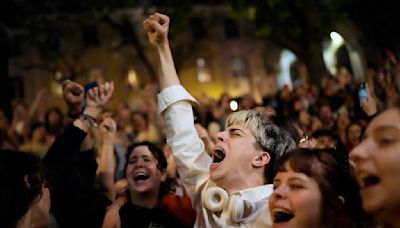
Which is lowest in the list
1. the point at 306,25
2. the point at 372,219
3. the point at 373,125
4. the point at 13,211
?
the point at 372,219

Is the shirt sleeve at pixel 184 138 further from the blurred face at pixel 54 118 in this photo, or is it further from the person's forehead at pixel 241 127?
the blurred face at pixel 54 118

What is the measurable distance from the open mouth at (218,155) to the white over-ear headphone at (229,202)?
8.9 inches

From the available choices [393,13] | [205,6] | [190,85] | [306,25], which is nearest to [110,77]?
[190,85]

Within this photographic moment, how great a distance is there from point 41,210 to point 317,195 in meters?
1.36

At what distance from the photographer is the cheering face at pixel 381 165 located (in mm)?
1692

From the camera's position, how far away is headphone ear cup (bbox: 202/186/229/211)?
284 cm

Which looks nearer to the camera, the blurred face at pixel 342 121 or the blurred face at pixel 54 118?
the blurred face at pixel 342 121

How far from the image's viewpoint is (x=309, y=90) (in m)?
9.88

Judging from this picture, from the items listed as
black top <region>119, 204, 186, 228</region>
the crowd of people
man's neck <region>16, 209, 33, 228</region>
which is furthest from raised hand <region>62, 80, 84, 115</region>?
man's neck <region>16, 209, 33, 228</region>

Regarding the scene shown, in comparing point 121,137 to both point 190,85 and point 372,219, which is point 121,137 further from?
point 190,85

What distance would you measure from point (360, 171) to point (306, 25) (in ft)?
37.3

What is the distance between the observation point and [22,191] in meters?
2.42

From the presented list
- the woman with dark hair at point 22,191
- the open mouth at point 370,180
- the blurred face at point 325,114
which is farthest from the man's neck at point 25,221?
the blurred face at point 325,114

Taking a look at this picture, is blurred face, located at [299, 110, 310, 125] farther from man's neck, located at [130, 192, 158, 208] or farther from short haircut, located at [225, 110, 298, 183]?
short haircut, located at [225, 110, 298, 183]
